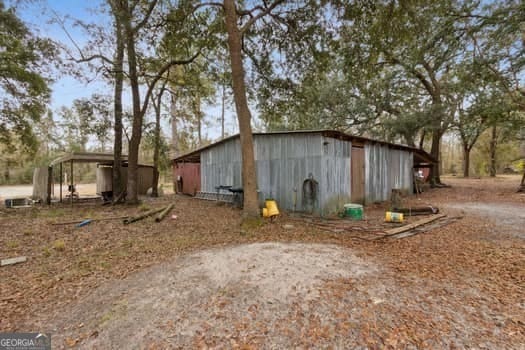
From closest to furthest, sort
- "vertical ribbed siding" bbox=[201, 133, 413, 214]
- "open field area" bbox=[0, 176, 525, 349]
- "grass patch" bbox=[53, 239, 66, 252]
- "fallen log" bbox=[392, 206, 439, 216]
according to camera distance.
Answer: "open field area" bbox=[0, 176, 525, 349] < "grass patch" bbox=[53, 239, 66, 252] < "fallen log" bbox=[392, 206, 439, 216] < "vertical ribbed siding" bbox=[201, 133, 413, 214]

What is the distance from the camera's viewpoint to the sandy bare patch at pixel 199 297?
209 cm

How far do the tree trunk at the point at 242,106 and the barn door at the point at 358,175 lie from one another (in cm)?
413

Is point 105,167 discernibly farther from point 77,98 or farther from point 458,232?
point 458,232

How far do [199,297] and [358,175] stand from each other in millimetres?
7436

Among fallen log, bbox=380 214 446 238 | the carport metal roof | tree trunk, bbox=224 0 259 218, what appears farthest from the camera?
the carport metal roof

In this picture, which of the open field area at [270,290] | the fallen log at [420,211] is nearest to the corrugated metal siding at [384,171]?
the fallen log at [420,211]

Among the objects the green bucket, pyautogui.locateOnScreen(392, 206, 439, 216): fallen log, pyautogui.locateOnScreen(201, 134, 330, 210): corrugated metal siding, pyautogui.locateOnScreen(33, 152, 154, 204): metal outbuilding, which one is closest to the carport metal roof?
pyautogui.locateOnScreen(33, 152, 154, 204): metal outbuilding

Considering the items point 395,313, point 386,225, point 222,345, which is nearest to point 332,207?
point 386,225

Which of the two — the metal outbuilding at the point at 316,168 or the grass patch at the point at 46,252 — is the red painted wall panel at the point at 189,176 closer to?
the metal outbuilding at the point at 316,168

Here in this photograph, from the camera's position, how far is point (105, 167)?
15211 mm

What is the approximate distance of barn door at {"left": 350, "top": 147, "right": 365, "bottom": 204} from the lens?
8.27 meters

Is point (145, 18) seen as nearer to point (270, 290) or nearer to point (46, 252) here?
point (46, 252)

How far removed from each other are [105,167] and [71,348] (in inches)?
634

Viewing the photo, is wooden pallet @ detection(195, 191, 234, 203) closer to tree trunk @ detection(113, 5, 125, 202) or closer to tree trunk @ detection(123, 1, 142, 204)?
tree trunk @ detection(123, 1, 142, 204)
